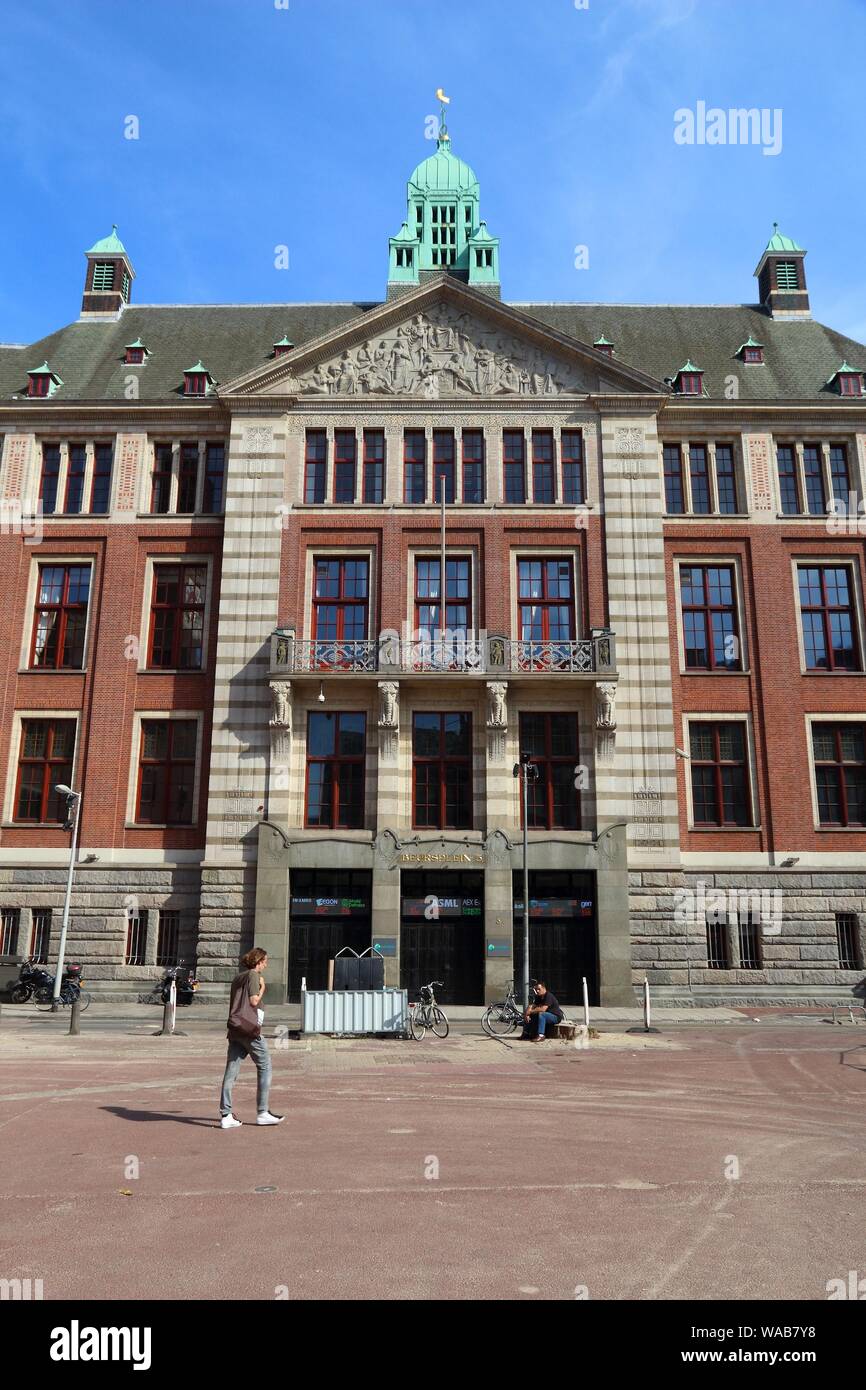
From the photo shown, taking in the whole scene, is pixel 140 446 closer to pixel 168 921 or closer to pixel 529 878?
pixel 168 921

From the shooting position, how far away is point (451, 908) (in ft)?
96.7

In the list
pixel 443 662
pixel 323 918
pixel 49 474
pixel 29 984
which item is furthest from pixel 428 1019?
pixel 49 474

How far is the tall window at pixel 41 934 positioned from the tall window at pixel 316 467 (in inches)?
619

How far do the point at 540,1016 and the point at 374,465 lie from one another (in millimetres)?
19179

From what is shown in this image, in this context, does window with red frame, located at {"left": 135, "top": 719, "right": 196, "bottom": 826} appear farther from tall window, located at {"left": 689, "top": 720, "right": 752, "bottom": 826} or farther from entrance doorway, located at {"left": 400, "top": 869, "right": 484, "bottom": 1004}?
tall window, located at {"left": 689, "top": 720, "right": 752, "bottom": 826}

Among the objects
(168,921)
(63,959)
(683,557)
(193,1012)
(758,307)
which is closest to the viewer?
(193,1012)

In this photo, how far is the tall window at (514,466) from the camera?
32469 millimetres

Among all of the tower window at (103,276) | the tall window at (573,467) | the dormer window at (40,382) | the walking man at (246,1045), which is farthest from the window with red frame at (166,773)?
the walking man at (246,1045)

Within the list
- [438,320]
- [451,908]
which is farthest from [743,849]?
[438,320]

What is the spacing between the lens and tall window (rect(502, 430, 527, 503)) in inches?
1278

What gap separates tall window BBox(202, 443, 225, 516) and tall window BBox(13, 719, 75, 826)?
338 inches

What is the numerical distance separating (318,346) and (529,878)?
61.9ft

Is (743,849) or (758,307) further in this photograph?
(758,307)

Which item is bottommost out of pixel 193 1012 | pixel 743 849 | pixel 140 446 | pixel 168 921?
pixel 193 1012
